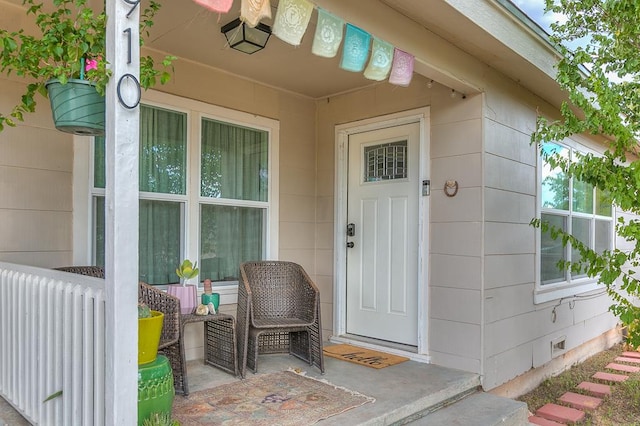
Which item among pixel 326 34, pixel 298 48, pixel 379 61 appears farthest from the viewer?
pixel 298 48

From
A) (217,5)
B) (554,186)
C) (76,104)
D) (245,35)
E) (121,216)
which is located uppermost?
(245,35)

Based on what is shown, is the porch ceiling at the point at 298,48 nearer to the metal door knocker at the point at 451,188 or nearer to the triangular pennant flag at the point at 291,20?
the triangular pennant flag at the point at 291,20

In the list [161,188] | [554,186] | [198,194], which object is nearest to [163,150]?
[161,188]

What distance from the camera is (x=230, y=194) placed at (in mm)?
3805

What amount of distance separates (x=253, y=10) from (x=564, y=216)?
4090 millimetres

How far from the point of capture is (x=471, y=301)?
334 cm

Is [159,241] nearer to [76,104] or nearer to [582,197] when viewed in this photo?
[76,104]

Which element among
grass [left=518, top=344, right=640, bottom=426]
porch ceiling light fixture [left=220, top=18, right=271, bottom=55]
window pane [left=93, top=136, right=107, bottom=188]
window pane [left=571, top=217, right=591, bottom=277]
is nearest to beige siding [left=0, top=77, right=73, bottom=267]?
window pane [left=93, top=136, right=107, bottom=188]

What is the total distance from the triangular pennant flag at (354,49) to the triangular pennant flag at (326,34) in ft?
0.28

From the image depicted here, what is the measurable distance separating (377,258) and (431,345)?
0.87 metres

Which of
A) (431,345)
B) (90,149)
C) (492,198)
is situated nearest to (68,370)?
(90,149)

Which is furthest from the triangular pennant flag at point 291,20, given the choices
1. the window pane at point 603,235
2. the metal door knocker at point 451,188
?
the window pane at point 603,235

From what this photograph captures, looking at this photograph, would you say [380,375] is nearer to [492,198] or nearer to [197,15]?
[492,198]

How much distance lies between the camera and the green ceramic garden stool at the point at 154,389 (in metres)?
1.89
